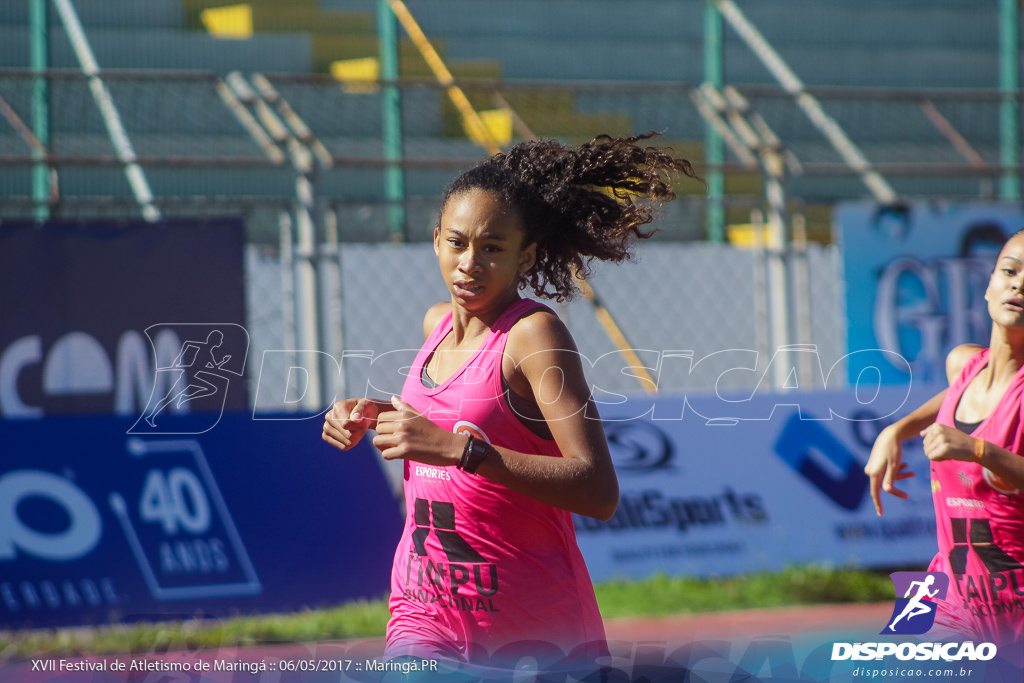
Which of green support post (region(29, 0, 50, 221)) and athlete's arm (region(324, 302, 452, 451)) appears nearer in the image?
athlete's arm (region(324, 302, 452, 451))

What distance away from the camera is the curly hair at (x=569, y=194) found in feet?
10.5

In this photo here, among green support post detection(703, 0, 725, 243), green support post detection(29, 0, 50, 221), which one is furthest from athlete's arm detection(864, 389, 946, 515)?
green support post detection(703, 0, 725, 243)

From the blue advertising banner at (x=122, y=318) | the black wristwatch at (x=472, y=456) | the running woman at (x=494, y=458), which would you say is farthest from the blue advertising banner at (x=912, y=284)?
the black wristwatch at (x=472, y=456)

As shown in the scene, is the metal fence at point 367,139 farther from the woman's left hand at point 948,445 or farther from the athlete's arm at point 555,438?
the woman's left hand at point 948,445

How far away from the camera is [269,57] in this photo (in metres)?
13.2

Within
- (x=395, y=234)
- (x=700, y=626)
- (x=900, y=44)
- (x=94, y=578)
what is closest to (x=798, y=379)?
(x=700, y=626)

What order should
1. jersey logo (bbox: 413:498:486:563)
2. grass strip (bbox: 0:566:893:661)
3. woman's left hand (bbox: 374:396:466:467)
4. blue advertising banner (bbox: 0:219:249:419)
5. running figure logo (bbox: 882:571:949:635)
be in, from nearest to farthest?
woman's left hand (bbox: 374:396:466:467) < jersey logo (bbox: 413:498:486:563) < running figure logo (bbox: 882:571:949:635) < grass strip (bbox: 0:566:893:661) < blue advertising banner (bbox: 0:219:249:419)

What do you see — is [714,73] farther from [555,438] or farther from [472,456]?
[472,456]

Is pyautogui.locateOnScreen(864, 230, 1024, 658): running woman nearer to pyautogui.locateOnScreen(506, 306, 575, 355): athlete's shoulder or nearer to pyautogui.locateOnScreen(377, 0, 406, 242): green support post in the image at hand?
pyautogui.locateOnScreen(506, 306, 575, 355): athlete's shoulder

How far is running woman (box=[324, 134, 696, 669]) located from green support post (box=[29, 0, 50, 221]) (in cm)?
438

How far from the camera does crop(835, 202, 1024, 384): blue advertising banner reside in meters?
7.94

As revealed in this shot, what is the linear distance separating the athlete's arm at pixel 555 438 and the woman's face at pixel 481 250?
0.64 feet

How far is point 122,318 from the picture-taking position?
22.1 feet

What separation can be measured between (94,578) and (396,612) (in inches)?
147
